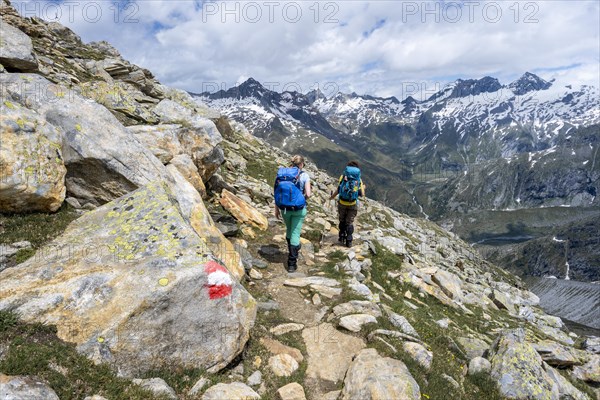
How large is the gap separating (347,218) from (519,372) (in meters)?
9.78

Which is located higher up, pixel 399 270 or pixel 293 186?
pixel 293 186

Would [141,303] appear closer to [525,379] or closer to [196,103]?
[525,379]

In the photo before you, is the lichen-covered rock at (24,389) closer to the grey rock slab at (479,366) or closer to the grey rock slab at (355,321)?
the grey rock slab at (355,321)

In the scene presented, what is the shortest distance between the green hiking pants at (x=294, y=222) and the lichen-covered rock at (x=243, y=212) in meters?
4.54

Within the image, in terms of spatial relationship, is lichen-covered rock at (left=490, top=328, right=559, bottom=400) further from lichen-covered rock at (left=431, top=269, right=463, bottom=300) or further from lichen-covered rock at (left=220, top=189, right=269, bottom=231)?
lichen-covered rock at (left=220, top=189, right=269, bottom=231)

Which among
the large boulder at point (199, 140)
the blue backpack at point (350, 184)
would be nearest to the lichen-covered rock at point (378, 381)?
the blue backpack at point (350, 184)

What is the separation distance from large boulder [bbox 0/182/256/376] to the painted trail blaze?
0.02 meters

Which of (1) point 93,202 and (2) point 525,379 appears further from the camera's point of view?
(1) point 93,202

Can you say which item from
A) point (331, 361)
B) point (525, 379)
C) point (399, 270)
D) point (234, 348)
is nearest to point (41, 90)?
point (234, 348)

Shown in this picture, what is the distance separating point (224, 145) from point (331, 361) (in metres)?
29.6

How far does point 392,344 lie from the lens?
33.1 ft

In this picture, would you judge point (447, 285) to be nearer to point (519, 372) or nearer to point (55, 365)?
point (519, 372)

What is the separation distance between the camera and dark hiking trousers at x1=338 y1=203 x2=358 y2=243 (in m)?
18.2

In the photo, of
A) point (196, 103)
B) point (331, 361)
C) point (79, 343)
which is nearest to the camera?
point (79, 343)
